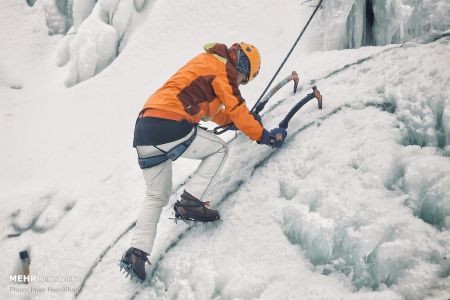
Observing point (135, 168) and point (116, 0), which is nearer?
point (135, 168)

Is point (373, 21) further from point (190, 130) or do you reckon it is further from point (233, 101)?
point (190, 130)

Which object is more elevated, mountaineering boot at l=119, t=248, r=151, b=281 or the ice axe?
the ice axe

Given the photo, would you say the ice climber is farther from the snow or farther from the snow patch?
the snow patch

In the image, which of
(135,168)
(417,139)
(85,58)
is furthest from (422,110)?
(85,58)

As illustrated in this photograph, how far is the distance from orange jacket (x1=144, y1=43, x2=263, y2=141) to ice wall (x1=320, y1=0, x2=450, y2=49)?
192 cm

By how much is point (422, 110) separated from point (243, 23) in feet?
11.6

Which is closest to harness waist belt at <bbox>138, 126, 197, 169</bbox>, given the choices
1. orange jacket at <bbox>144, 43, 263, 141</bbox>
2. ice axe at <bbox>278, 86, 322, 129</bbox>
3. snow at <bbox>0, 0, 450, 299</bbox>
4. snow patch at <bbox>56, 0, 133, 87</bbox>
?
orange jacket at <bbox>144, 43, 263, 141</bbox>

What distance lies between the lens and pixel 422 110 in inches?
107

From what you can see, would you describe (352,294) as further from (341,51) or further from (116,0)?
(116,0)

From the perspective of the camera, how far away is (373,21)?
4457 millimetres

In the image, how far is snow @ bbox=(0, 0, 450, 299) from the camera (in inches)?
91.6

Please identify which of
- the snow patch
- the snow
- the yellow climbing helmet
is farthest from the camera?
the snow patch

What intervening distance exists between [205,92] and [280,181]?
88cm

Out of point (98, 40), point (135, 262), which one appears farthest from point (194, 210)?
point (98, 40)
